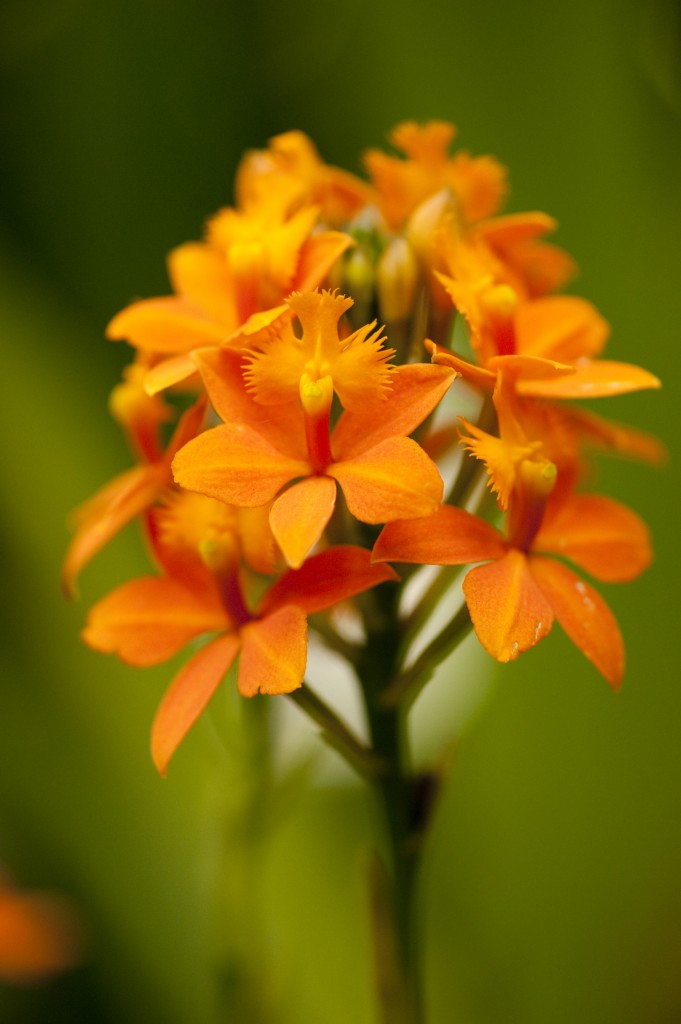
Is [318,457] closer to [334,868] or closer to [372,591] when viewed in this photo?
[372,591]

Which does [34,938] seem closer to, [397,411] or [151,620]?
[151,620]

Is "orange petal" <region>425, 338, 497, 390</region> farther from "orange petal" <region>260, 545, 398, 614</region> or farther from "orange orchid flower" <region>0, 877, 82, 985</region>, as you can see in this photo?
"orange orchid flower" <region>0, 877, 82, 985</region>

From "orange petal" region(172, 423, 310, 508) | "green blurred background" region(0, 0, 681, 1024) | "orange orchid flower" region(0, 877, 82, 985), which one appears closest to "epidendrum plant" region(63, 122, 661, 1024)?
"orange petal" region(172, 423, 310, 508)

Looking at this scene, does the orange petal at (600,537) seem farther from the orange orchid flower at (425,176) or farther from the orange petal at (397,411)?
the orange orchid flower at (425,176)

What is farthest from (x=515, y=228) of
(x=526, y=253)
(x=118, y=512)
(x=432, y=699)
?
(x=432, y=699)

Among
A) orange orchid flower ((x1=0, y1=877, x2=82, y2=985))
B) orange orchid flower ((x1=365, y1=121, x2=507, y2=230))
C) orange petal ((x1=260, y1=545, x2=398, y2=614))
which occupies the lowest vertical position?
orange orchid flower ((x1=0, y1=877, x2=82, y2=985))
